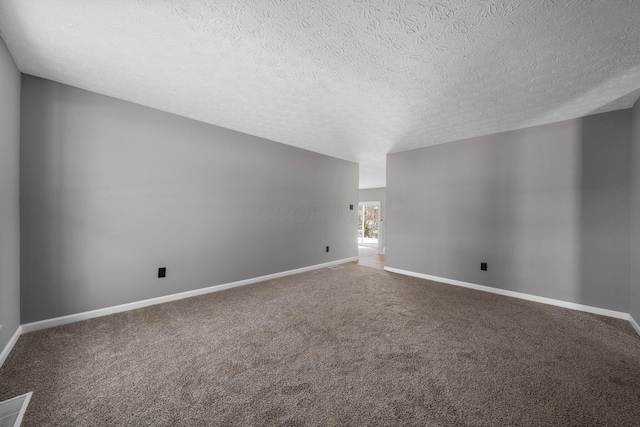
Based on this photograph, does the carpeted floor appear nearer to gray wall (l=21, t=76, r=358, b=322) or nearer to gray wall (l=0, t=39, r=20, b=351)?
gray wall (l=0, t=39, r=20, b=351)

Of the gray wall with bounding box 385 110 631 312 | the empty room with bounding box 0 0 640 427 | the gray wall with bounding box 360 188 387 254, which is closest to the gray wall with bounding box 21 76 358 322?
the empty room with bounding box 0 0 640 427

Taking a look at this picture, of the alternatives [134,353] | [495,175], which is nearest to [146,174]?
[134,353]

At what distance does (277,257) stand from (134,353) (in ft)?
8.51

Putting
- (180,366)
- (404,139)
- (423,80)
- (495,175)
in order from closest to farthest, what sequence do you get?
1. (180,366)
2. (423,80)
3. (495,175)
4. (404,139)

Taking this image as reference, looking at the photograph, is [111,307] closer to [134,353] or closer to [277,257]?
[134,353]

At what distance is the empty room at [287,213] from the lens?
5.10 feet

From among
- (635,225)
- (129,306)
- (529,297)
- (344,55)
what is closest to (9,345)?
(129,306)

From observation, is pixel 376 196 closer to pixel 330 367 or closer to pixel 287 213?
pixel 287 213

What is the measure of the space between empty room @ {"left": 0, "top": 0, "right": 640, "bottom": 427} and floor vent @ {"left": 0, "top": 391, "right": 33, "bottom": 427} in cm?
1

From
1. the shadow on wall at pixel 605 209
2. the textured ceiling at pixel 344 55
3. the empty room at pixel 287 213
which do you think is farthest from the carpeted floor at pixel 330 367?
the textured ceiling at pixel 344 55

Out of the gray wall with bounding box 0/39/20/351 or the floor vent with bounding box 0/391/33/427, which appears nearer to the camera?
the floor vent with bounding box 0/391/33/427

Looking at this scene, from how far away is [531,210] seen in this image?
350cm

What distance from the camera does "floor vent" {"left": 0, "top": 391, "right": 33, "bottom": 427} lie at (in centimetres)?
134

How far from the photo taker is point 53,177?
250 cm
